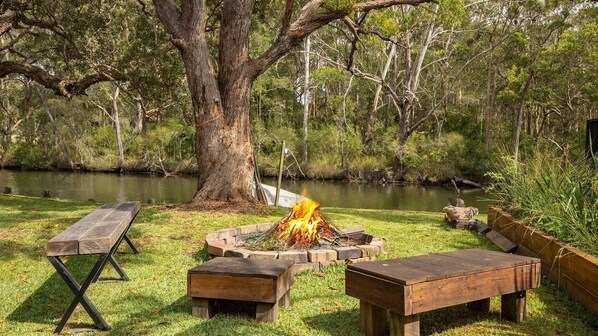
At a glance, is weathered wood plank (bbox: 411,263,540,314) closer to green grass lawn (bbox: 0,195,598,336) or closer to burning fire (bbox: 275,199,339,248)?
green grass lawn (bbox: 0,195,598,336)

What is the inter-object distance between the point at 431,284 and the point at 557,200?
3.00m

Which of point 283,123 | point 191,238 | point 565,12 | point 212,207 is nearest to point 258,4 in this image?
point 212,207

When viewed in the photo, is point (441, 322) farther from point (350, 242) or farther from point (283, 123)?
point (283, 123)

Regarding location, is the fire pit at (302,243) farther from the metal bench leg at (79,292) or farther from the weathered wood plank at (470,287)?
the weathered wood plank at (470,287)

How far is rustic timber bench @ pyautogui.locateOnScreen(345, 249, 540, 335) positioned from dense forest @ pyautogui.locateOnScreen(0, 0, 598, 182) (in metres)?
11.6

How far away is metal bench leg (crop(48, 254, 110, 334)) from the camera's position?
412cm

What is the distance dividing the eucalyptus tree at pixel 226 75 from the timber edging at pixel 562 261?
5393 millimetres

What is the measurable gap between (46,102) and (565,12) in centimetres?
3368

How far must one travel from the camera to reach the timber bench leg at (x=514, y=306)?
14.5ft

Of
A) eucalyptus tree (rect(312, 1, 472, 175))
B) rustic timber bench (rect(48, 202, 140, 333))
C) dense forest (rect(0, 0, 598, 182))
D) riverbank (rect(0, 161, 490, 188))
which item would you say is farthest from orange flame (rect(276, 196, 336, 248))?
riverbank (rect(0, 161, 490, 188))

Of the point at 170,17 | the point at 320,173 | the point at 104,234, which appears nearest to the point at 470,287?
the point at 104,234

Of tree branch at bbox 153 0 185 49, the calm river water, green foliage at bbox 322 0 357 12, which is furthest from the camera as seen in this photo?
the calm river water

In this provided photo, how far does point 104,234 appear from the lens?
430cm

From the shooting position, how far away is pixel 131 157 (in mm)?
39000
